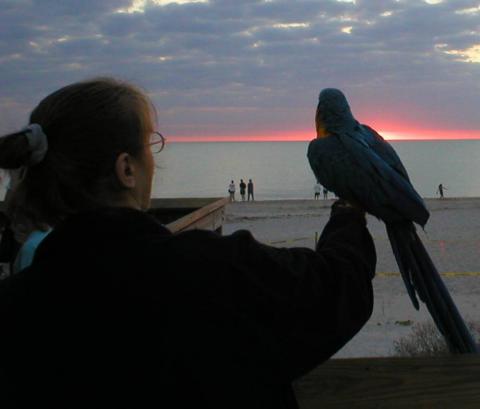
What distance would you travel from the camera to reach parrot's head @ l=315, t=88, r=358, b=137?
7.55 feet

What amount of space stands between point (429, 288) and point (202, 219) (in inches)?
141

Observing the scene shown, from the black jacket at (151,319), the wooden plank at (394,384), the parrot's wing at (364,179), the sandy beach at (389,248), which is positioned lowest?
the sandy beach at (389,248)

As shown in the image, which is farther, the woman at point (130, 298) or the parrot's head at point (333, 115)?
the parrot's head at point (333, 115)

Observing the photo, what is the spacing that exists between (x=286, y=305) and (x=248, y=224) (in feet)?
69.8

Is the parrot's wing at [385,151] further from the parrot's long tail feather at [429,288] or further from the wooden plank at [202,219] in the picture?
the wooden plank at [202,219]

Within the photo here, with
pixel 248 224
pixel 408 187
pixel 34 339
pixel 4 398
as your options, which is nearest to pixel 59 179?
pixel 34 339

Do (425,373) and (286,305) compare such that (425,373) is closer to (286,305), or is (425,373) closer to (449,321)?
(449,321)

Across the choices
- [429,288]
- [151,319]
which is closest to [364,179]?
[429,288]

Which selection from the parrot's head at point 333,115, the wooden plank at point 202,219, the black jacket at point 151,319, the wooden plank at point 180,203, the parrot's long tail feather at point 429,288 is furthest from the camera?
the wooden plank at point 180,203

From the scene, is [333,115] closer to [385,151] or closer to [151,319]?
[385,151]

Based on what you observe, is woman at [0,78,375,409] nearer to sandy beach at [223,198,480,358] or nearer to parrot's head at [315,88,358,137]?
parrot's head at [315,88,358,137]

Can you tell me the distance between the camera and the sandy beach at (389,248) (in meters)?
8.65

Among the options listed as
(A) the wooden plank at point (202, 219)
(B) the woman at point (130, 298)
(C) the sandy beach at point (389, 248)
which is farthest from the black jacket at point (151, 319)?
(C) the sandy beach at point (389, 248)

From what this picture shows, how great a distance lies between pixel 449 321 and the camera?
1.42m
